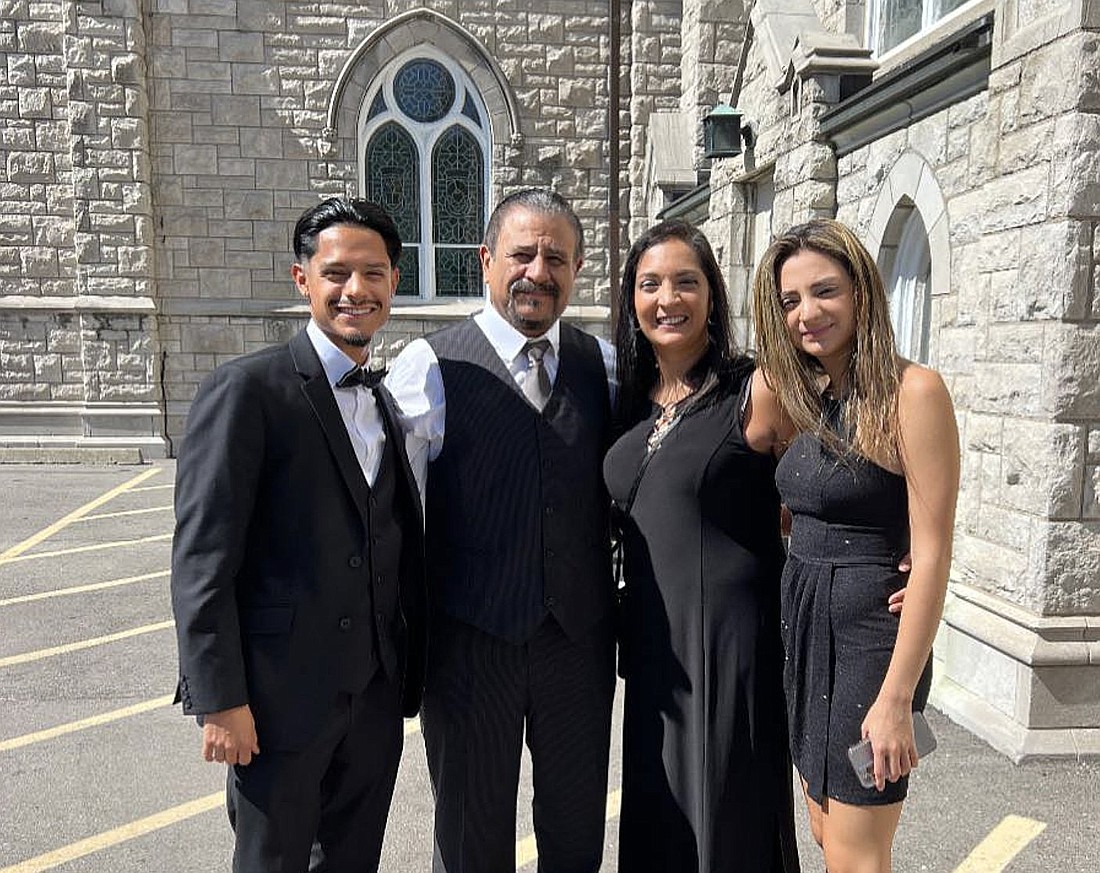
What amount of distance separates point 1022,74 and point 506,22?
31.5 feet

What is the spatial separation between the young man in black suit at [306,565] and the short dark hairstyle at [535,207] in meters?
0.31

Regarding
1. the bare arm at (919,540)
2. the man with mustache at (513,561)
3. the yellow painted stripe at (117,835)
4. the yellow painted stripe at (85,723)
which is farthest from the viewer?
the yellow painted stripe at (85,723)

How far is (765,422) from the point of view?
6.92 ft

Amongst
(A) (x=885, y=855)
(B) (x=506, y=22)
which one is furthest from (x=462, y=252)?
(A) (x=885, y=855)

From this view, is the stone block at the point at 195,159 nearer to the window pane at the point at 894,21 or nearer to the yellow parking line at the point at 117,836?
the window pane at the point at 894,21

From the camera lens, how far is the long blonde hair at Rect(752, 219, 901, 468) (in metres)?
1.82

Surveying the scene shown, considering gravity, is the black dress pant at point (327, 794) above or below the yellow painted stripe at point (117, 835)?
above

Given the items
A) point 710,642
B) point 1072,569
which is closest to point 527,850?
point 710,642

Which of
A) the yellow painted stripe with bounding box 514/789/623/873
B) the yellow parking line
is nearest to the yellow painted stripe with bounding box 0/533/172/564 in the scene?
the yellow parking line

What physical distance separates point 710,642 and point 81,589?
5.43m

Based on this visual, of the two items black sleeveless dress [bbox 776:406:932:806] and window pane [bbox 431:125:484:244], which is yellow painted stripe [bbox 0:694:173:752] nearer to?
black sleeveless dress [bbox 776:406:932:806]

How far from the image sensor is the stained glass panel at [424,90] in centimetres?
1192

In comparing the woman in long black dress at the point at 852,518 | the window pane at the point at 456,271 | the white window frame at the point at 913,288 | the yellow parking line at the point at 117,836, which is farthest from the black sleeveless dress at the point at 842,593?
the window pane at the point at 456,271

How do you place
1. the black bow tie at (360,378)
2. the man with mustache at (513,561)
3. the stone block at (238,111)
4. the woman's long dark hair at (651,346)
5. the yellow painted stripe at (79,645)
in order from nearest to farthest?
the black bow tie at (360,378) < the man with mustache at (513,561) < the woman's long dark hair at (651,346) < the yellow painted stripe at (79,645) < the stone block at (238,111)
